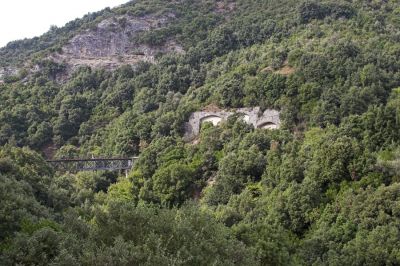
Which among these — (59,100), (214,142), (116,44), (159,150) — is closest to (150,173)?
(159,150)

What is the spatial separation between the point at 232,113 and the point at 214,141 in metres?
6.95

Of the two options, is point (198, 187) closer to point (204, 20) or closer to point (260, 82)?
point (260, 82)

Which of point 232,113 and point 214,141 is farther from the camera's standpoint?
point 232,113

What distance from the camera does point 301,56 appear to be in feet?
227

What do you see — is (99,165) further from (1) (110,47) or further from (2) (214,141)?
(1) (110,47)

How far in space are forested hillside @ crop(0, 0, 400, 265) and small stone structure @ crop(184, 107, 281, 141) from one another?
116 cm

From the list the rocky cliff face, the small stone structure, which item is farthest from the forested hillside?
the small stone structure

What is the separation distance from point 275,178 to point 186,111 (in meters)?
23.1

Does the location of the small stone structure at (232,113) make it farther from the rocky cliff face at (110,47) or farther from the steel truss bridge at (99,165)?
the rocky cliff face at (110,47)

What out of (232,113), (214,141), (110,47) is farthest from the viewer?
(110,47)

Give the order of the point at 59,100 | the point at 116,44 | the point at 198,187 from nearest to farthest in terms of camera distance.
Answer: the point at 198,187
the point at 59,100
the point at 116,44

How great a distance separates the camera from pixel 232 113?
69000mm

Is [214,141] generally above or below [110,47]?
below

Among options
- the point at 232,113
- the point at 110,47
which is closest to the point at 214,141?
the point at 232,113
